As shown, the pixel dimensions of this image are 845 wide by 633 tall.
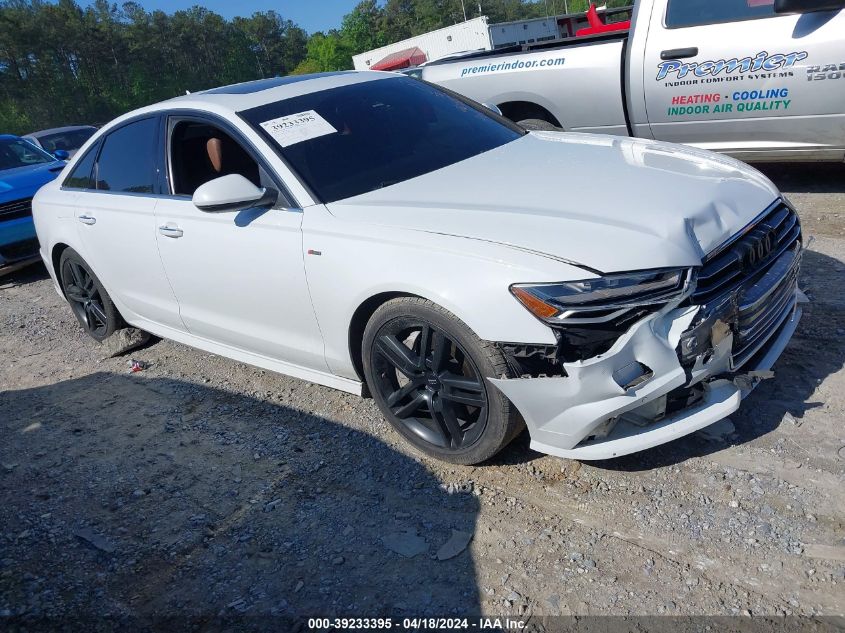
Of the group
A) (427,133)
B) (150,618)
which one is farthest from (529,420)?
(427,133)

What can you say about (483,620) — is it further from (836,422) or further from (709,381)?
(836,422)

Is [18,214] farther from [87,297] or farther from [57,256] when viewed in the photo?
[87,297]

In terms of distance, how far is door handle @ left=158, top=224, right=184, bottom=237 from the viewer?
3.89m

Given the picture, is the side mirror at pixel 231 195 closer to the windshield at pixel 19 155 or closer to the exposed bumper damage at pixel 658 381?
the exposed bumper damage at pixel 658 381

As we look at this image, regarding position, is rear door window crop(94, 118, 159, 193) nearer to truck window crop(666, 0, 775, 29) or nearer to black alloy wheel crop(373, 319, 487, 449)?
black alloy wheel crop(373, 319, 487, 449)

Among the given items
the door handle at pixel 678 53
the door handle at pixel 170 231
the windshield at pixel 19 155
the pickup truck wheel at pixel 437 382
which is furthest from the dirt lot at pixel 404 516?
the windshield at pixel 19 155

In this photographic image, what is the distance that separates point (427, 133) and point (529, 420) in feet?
6.09

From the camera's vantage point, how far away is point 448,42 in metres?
37.3

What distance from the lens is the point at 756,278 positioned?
2861 millimetres

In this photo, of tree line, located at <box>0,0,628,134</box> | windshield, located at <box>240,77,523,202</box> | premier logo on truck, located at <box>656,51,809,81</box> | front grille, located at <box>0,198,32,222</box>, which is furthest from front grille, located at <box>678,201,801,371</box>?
tree line, located at <box>0,0,628,134</box>

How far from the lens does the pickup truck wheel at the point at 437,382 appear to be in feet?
9.14

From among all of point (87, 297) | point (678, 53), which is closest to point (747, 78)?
point (678, 53)

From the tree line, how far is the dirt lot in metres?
52.4

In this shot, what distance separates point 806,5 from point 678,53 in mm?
1021
